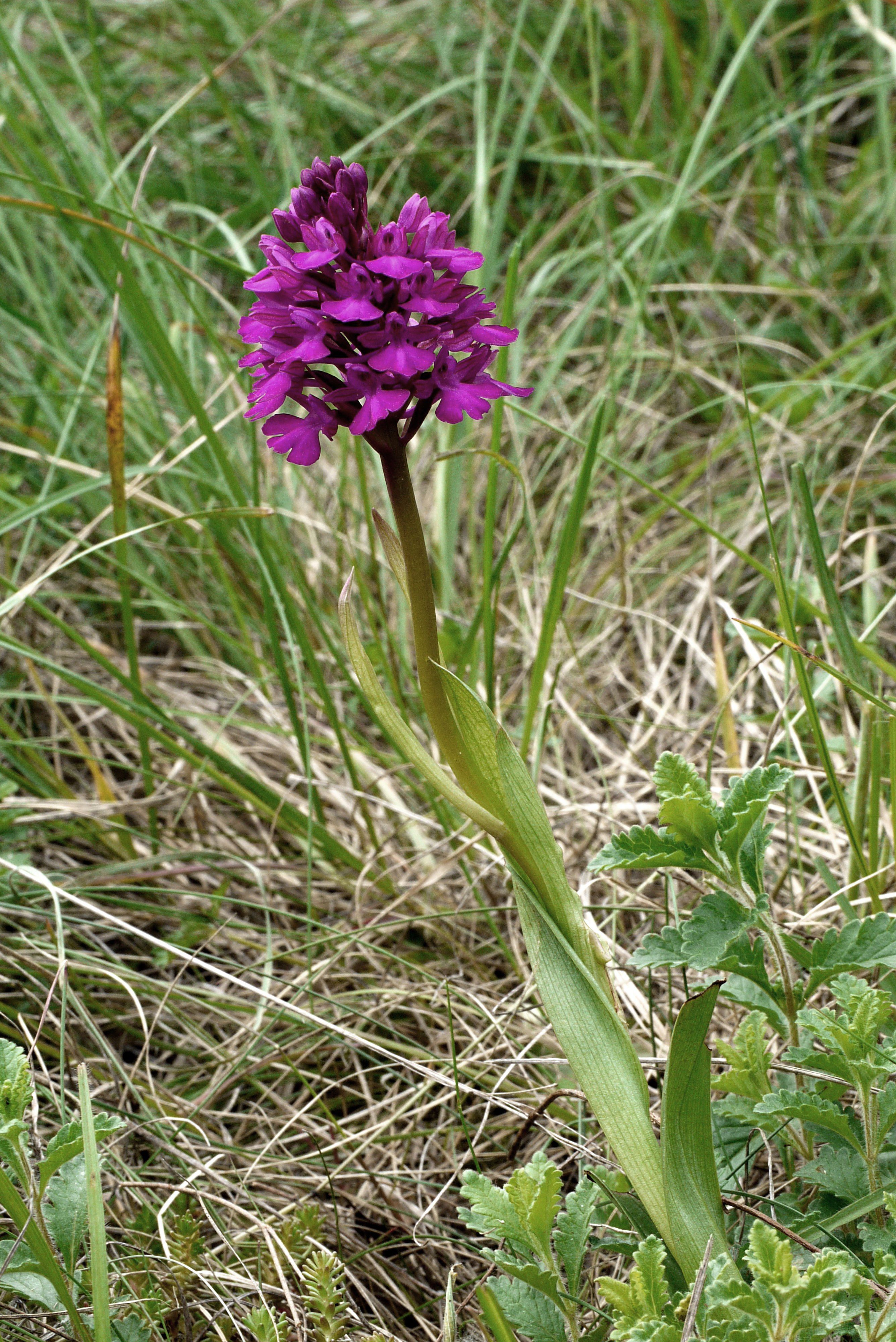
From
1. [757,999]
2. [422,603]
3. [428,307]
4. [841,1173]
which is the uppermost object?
[428,307]

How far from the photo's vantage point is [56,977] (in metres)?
1.51

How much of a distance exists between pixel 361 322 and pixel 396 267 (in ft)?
0.20

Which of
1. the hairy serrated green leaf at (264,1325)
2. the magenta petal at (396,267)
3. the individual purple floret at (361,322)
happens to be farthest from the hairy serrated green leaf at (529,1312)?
the magenta petal at (396,267)

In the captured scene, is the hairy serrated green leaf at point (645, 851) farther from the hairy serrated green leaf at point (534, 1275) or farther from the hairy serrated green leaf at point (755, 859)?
the hairy serrated green leaf at point (534, 1275)

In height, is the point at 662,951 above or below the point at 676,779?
below

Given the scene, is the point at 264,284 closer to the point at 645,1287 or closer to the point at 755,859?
the point at 755,859

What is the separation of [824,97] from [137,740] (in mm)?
2369

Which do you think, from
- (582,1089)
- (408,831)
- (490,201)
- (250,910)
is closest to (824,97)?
(490,201)

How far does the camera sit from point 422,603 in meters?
1.20

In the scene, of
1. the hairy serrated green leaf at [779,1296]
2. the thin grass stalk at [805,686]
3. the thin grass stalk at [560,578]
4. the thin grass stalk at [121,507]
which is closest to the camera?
the hairy serrated green leaf at [779,1296]

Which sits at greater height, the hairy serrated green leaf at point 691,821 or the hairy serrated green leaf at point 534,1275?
the hairy serrated green leaf at point 691,821

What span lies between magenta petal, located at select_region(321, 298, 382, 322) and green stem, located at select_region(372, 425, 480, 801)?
0.40 ft

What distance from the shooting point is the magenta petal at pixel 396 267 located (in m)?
1.06

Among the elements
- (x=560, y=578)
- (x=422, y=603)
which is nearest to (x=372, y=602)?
(x=560, y=578)
